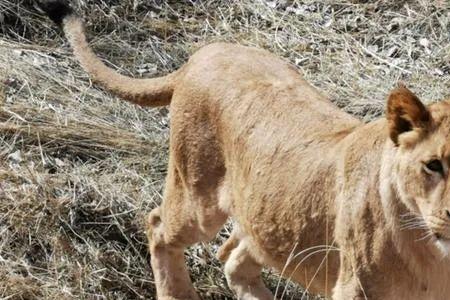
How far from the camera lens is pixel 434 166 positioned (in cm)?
231

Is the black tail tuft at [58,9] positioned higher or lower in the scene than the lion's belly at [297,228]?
higher

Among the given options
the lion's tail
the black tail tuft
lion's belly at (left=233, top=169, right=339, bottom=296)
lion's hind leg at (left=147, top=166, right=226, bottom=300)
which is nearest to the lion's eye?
lion's belly at (left=233, top=169, right=339, bottom=296)

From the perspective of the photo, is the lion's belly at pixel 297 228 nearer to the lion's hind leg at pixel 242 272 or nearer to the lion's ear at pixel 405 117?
the lion's ear at pixel 405 117

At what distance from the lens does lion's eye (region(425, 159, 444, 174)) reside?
2.31m

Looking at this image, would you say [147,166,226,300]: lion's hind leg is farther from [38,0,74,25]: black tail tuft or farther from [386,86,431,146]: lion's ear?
[386,86,431,146]: lion's ear

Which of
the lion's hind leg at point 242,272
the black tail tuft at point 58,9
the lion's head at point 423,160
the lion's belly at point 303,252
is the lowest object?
the lion's hind leg at point 242,272

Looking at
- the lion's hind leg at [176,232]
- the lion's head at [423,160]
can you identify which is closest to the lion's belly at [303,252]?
the lion's hind leg at [176,232]

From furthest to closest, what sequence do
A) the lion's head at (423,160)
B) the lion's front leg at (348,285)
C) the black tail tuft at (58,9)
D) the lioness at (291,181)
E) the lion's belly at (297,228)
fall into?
the black tail tuft at (58,9), the lion's belly at (297,228), the lion's front leg at (348,285), the lioness at (291,181), the lion's head at (423,160)

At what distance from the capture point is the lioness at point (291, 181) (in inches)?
95.8

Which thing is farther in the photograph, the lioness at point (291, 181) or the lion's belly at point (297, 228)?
the lion's belly at point (297, 228)

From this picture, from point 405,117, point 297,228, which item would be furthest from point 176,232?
point 405,117

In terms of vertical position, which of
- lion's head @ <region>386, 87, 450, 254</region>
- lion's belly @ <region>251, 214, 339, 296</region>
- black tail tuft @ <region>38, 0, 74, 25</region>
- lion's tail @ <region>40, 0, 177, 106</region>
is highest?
lion's head @ <region>386, 87, 450, 254</region>

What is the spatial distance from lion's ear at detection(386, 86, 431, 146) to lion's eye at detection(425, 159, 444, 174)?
9 centimetres

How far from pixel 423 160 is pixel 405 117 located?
0.48 feet
